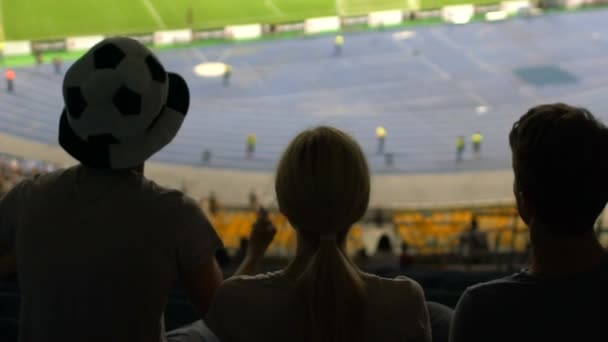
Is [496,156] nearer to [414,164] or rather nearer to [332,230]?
[414,164]

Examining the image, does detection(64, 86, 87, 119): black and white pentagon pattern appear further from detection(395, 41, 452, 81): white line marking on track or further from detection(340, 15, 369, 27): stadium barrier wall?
detection(340, 15, 369, 27): stadium barrier wall

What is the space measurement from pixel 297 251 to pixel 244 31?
54.8 feet

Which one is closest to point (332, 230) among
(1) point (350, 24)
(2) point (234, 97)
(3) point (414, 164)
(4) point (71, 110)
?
(4) point (71, 110)

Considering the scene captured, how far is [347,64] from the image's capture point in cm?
1636

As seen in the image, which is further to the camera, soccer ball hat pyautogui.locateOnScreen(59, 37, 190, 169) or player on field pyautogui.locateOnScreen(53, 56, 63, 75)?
player on field pyautogui.locateOnScreen(53, 56, 63, 75)

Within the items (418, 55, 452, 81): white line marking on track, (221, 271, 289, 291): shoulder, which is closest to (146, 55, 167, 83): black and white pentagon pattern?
(221, 271, 289, 291): shoulder

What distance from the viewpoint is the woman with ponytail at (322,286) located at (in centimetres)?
150

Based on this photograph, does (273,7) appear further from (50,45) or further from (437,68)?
(50,45)

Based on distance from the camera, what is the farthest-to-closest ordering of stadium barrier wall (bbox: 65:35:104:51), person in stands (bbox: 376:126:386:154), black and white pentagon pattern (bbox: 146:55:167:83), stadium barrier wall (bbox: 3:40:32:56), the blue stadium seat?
stadium barrier wall (bbox: 65:35:104:51) → stadium barrier wall (bbox: 3:40:32:56) → person in stands (bbox: 376:126:386:154) → the blue stadium seat → black and white pentagon pattern (bbox: 146:55:167:83)

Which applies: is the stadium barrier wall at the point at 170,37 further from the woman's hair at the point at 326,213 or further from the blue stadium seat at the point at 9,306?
the woman's hair at the point at 326,213

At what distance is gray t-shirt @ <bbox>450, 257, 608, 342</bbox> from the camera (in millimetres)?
1460

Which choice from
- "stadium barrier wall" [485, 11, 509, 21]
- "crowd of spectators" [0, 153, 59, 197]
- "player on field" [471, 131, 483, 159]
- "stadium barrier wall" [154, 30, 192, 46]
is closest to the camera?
"crowd of spectators" [0, 153, 59, 197]

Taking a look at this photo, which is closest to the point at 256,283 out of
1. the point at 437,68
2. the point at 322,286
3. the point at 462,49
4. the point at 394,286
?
the point at 322,286

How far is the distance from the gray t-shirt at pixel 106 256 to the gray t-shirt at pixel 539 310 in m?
0.62
